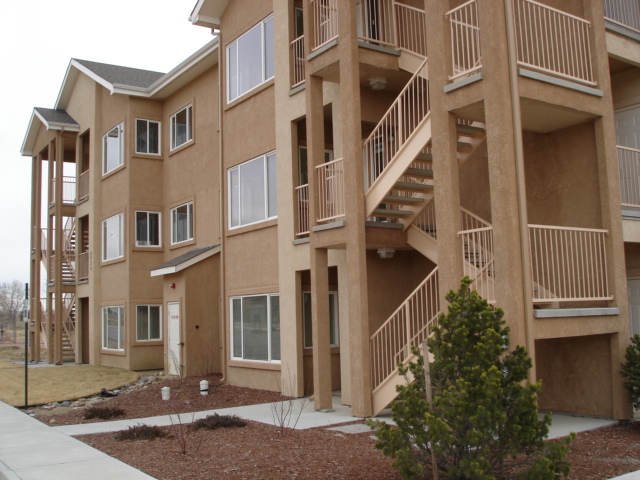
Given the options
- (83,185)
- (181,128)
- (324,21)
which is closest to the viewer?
(324,21)

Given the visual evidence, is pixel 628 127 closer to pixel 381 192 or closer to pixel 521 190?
pixel 521 190

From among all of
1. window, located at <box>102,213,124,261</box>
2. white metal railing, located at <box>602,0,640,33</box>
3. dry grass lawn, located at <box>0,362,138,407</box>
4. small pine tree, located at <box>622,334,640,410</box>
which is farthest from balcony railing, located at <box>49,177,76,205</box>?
small pine tree, located at <box>622,334,640,410</box>

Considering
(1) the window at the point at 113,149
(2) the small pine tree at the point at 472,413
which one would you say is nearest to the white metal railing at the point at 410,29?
(2) the small pine tree at the point at 472,413

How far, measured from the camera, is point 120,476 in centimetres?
810

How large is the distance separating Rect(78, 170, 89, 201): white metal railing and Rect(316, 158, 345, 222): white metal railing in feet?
56.1

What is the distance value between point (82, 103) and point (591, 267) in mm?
23159

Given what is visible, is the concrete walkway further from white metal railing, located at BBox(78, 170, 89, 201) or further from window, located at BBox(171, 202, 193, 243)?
white metal railing, located at BBox(78, 170, 89, 201)

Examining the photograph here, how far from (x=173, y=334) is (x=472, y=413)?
1559cm

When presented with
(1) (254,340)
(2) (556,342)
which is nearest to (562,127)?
(2) (556,342)

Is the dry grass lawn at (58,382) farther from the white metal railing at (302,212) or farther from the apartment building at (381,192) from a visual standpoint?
the white metal railing at (302,212)

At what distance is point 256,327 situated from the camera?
16875mm

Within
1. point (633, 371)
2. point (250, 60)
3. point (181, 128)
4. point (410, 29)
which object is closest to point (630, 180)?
point (633, 371)

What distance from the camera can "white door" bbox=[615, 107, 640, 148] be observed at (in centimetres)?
1301

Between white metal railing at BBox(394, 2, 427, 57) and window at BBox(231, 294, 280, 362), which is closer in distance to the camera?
white metal railing at BBox(394, 2, 427, 57)
